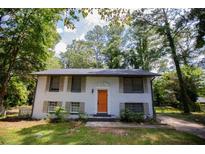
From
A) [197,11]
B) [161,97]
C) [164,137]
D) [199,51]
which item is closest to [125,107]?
[164,137]

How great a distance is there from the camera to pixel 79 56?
107 feet

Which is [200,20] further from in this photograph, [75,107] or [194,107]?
[194,107]

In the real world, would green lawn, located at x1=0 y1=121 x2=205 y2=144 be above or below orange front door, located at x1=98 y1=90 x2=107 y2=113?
below

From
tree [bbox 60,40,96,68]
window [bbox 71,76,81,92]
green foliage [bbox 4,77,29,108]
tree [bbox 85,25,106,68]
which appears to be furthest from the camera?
tree [bbox 60,40,96,68]

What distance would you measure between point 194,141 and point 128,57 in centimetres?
2188

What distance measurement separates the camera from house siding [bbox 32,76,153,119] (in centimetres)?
1277

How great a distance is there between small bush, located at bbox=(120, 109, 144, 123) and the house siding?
788mm

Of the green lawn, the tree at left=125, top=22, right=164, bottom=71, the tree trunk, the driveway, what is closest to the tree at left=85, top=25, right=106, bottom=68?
the tree at left=125, top=22, right=164, bottom=71

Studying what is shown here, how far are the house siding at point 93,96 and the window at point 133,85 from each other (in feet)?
0.96

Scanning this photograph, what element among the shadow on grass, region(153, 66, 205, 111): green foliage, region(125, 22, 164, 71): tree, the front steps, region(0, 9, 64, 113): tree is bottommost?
the shadow on grass

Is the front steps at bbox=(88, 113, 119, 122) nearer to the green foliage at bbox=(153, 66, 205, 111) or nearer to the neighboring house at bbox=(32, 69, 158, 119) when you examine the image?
the neighboring house at bbox=(32, 69, 158, 119)

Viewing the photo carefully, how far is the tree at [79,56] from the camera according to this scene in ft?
104

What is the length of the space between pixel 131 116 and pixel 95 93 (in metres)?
3.07

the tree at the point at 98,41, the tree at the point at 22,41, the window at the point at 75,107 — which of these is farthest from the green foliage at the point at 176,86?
the tree at the point at 22,41
